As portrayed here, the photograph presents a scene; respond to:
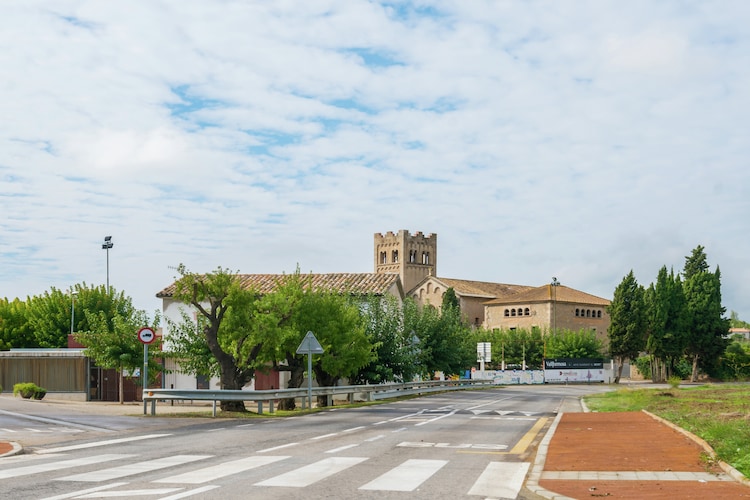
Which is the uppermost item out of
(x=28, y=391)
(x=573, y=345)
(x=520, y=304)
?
(x=520, y=304)

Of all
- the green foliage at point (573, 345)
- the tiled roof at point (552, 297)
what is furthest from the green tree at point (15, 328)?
the tiled roof at point (552, 297)

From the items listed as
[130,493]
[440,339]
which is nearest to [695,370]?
[440,339]

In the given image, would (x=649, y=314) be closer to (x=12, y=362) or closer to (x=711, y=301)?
(x=711, y=301)

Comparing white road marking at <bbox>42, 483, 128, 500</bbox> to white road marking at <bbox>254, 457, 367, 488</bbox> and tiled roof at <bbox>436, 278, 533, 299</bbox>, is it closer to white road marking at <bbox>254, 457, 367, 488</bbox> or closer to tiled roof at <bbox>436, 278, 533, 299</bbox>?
white road marking at <bbox>254, 457, 367, 488</bbox>

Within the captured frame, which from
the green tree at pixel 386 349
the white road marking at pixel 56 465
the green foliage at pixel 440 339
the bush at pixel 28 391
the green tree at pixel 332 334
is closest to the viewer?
the white road marking at pixel 56 465

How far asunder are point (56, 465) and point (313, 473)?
162 inches

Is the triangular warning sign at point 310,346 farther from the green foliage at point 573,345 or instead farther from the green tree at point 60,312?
the green foliage at point 573,345

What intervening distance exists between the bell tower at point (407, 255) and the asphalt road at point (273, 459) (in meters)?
153

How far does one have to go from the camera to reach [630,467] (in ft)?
41.8

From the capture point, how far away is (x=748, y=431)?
16.8m

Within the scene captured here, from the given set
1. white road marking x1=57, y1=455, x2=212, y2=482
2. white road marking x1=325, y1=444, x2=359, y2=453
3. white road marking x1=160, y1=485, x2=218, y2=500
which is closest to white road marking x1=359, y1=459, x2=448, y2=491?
white road marking x1=160, y1=485, x2=218, y2=500

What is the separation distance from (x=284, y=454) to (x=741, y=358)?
81.9 meters

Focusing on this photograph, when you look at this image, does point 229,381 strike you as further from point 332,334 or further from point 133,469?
point 133,469

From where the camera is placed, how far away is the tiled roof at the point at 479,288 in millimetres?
125025
